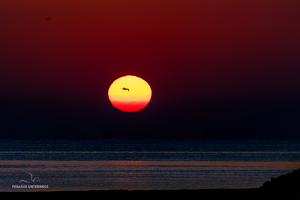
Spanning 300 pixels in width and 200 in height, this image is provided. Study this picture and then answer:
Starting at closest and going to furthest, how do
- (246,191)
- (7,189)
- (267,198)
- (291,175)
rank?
(267,198), (246,191), (291,175), (7,189)

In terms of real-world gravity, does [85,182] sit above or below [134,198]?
above

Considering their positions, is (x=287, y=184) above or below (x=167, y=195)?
above

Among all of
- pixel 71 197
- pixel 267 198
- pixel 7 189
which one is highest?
pixel 7 189

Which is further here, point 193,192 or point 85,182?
point 85,182

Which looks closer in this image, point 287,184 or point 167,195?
point 167,195

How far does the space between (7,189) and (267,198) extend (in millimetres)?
22278

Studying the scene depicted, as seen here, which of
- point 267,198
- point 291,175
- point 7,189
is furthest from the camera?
point 7,189

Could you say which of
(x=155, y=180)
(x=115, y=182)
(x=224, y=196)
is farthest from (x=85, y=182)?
(x=224, y=196)

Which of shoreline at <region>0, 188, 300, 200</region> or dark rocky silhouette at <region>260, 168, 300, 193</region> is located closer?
shoreline at <region>0, 188, 300, 200</region>

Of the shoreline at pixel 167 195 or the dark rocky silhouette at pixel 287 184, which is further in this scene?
the dark rocky silhouette at pixel 287 184

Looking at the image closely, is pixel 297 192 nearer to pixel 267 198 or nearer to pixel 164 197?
pixel 267 198

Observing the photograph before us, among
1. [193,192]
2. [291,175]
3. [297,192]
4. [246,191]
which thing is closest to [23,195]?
[193,192]

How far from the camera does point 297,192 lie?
69.3 ft

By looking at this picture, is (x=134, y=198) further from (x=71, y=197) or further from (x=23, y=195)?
(x=23, y=195)
